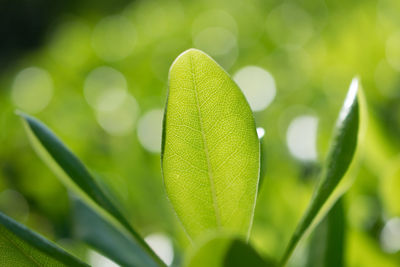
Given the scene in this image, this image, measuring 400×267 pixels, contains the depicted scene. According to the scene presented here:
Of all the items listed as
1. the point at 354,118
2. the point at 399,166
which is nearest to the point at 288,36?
the point at 399,166

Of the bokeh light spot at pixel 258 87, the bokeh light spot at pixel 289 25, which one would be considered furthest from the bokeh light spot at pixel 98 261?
the bokeh light spot at pixel 289 25

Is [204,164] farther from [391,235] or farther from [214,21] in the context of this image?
[214,21]

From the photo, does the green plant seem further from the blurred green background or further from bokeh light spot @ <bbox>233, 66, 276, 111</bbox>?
bokeh light spot @ <bbox>233, 66, 276, 111</bbox>

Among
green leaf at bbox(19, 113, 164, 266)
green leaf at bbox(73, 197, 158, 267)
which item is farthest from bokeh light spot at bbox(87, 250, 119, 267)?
green leaf at bbox(19, 113, 164, 266)

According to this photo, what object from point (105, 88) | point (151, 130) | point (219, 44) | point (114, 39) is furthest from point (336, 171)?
point (114, 39)

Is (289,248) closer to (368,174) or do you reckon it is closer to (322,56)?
(368,174)

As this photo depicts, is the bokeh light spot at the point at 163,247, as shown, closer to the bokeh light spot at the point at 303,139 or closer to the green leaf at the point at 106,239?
the green leaf at the point at 106,239
